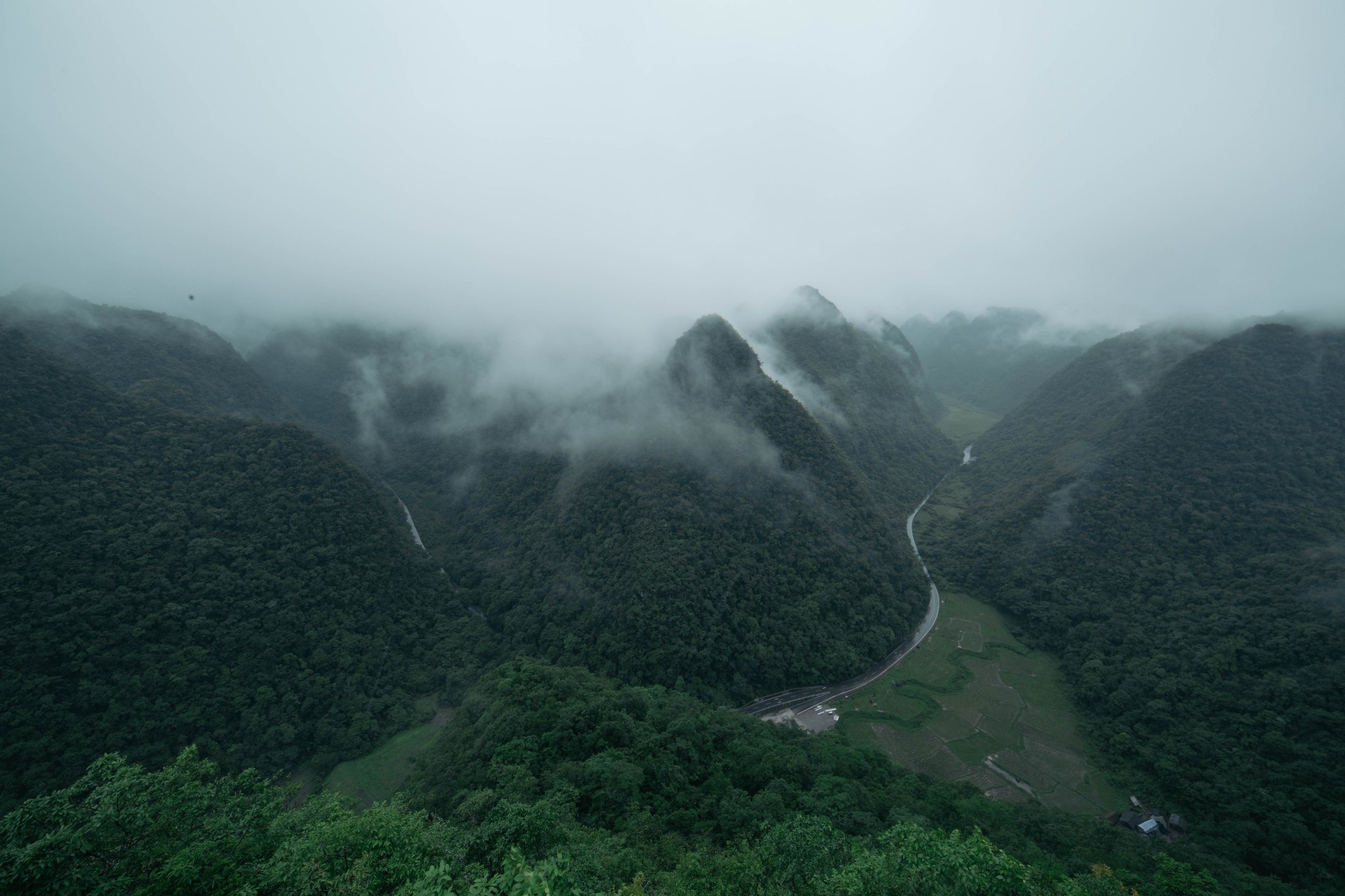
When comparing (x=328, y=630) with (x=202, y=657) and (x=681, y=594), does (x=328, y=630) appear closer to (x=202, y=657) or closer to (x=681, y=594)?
(x=202, y=657)

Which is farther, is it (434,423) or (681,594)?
Result: (434,423)

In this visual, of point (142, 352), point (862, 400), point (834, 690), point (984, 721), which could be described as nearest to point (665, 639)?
point (834, 690)

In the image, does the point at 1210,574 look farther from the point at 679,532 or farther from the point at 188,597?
the point at 188,597

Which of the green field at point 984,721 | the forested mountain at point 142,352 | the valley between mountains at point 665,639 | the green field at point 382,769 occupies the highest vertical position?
the forested mountain at point 142,352

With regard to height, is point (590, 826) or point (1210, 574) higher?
point (1210, 574)

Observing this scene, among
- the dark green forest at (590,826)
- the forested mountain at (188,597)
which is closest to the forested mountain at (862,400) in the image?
the dark green forest at (590,826)

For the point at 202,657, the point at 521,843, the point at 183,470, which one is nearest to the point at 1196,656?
the point at 521,843

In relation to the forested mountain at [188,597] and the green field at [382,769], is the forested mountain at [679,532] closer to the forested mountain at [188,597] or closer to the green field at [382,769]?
the forested mountain at [188,597]
